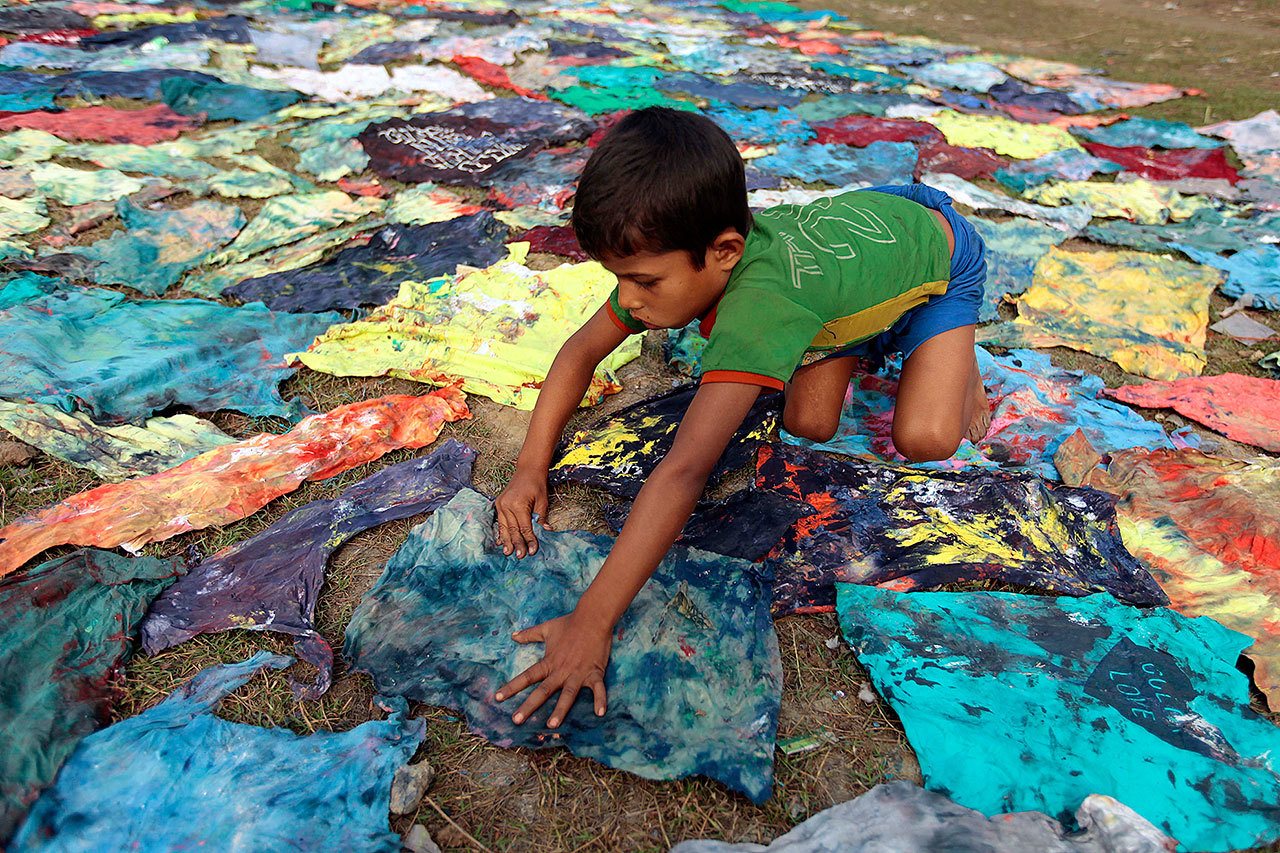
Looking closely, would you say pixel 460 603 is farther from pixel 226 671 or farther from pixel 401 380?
pixel 401 380

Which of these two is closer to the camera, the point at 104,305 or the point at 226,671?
the point at 226,671

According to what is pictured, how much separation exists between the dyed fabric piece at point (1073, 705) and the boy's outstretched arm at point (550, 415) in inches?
35.2

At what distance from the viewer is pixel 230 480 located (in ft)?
7.35

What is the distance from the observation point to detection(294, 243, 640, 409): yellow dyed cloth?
2.82 meters

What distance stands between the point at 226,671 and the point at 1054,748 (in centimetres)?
184

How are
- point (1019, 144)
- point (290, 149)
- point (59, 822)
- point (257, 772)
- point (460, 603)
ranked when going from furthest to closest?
point (1019, 144)
point (290, 149)
point (460, 603)
point (257, 772)
point (59, 822)

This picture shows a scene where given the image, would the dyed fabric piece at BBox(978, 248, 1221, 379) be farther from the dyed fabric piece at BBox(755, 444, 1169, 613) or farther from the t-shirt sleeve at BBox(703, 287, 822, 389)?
the t-shirt sleeve at BBox(703, 287, 822, 389)

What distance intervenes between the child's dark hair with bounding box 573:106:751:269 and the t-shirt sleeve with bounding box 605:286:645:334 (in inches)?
15.8

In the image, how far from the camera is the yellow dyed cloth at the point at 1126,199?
174 inches

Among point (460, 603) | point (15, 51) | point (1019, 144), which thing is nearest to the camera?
point (460, 603)

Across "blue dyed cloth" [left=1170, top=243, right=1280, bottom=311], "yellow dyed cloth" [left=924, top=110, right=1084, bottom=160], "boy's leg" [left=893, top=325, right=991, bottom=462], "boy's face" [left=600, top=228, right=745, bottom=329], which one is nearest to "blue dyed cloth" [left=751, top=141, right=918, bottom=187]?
"yellow dyed cloth" [left=924, top=110, right=1084, bottom=160]

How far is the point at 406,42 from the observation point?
688 centimetres

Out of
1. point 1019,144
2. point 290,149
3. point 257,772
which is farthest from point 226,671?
point 1019,144

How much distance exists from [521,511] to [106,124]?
452 cm
